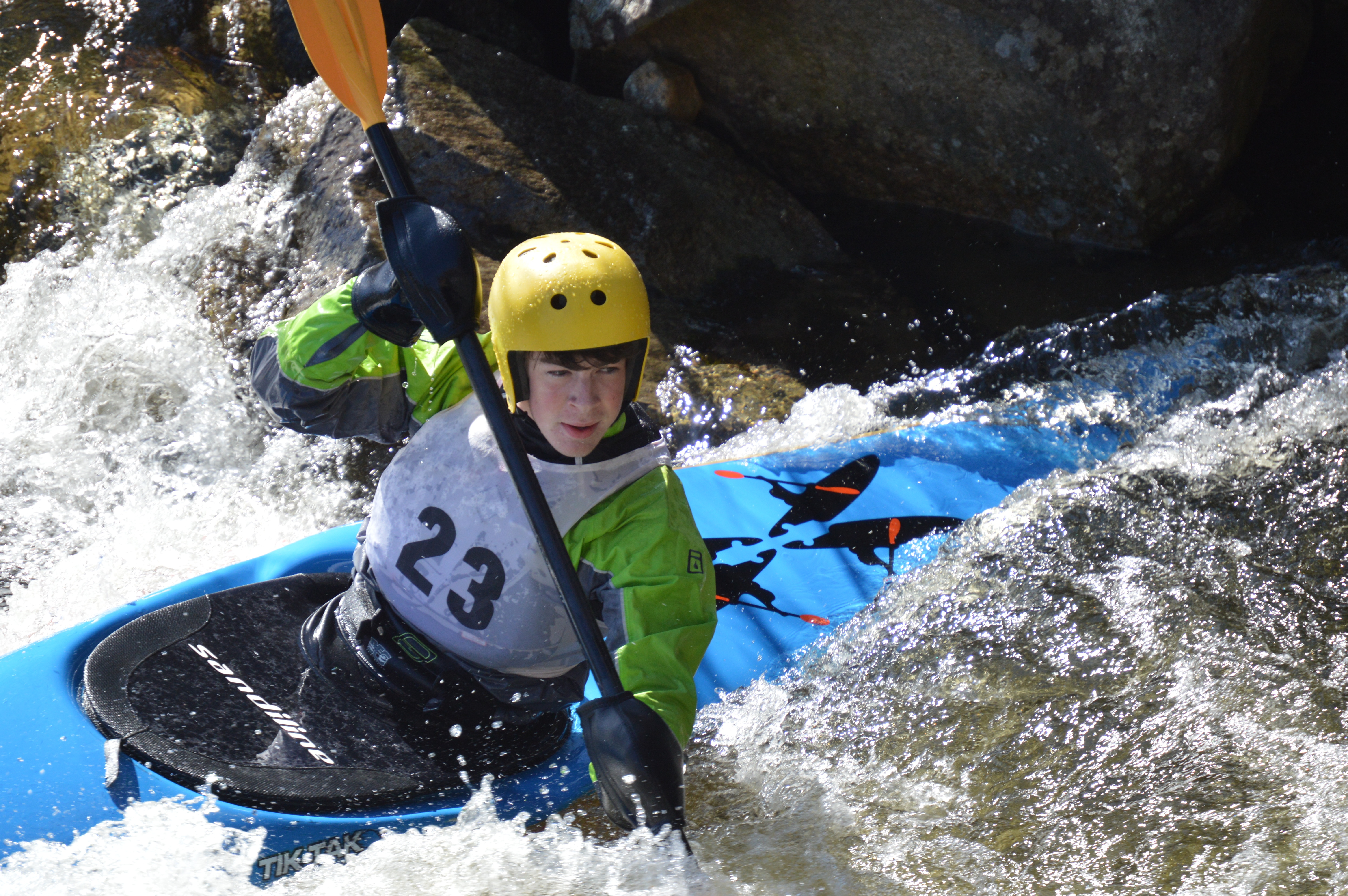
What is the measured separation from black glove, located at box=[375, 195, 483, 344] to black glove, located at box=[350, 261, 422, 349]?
0.30ft

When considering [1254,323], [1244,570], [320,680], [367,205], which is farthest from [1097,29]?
[320,680]

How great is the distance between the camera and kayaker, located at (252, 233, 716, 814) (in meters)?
1.70

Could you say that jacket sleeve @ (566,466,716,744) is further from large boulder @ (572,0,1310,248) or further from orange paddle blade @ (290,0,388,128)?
large boulder @ (572,0,1310,248)

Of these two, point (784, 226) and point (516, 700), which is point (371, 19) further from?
point (784, 226)

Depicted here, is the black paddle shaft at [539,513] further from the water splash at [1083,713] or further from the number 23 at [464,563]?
the water splash at [1083,713]

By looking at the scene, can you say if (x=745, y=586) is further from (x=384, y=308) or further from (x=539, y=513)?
(x=384, y=308)

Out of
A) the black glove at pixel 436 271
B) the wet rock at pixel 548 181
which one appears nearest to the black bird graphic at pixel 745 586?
the black glove at pixel 436 271

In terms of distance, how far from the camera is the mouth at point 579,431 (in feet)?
5.82

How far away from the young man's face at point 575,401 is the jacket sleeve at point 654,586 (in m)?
0.12

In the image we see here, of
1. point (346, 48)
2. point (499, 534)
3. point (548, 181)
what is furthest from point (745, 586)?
point (548, 181)

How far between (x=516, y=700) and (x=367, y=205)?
2.39m

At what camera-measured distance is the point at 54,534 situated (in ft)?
11.2

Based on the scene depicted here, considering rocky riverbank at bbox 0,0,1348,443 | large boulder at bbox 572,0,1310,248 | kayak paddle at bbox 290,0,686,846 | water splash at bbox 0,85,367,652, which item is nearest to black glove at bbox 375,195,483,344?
kayak paddle at bbox 290,0,686,846

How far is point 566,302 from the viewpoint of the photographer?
5.52 ft
